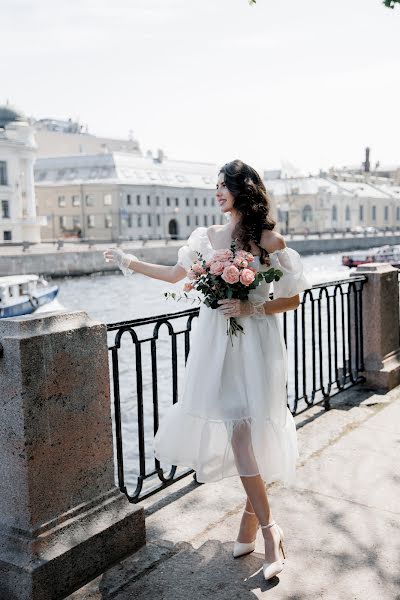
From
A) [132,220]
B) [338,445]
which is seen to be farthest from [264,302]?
[132,220]

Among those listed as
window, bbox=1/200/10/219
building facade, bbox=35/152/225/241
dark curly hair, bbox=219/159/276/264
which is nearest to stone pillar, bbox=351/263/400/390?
dark curly hair, bbox=219/159/276/264

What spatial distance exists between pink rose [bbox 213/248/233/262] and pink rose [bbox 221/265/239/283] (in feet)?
0.26

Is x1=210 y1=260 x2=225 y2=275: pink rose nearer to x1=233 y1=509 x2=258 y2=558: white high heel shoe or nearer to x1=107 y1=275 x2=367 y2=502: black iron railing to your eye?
x1=107 y1=275 x2=367 y2=502: black iron railing

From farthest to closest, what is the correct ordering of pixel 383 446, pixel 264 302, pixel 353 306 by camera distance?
1. pixel 353 306
2. pixel 383 446
3. pixel 264 302

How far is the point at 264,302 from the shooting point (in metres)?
3.32

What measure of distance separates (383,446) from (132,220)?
77.8 meters

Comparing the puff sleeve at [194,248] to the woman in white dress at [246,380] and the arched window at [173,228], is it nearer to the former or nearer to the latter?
the woman in white dress at [246,380]

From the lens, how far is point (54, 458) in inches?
123

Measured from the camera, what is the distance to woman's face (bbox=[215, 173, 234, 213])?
326 cm

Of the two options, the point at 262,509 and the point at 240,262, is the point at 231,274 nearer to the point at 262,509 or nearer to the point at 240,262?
the point at 240,262

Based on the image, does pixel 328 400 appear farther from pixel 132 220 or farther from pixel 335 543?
pixel 132 220

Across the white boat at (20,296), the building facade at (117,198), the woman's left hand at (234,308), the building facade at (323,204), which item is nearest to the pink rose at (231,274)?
the woman's left hand at (234,308)

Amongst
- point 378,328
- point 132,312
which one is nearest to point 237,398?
point 378,328

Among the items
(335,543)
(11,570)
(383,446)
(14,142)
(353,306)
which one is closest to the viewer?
(11,570)
